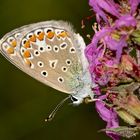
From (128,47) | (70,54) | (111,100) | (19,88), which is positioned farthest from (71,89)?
(19,88)

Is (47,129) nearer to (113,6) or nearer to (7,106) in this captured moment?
(7,106)

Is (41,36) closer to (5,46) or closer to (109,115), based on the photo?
(5,46)

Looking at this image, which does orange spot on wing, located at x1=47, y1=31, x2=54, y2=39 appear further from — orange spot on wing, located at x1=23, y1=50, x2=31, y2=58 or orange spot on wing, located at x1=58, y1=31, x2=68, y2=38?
orange spot on wing, located at x1=23, y1=50, x2=31, y2=58

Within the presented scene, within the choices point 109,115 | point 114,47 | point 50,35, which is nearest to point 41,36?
point 50,35

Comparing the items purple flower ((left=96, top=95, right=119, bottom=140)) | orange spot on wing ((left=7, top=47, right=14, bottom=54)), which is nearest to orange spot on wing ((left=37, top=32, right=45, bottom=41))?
orange spot on wing ((left=7, top=47, right=14, bottom=54))

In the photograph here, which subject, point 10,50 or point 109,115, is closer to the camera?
point 109,115

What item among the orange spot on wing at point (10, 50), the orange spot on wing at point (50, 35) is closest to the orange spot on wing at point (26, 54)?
the orange spot on wing at point (10, 50)

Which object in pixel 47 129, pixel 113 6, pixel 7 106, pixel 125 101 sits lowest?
pixel 47 129

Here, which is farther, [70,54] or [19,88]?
[19,88]
